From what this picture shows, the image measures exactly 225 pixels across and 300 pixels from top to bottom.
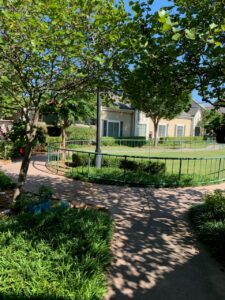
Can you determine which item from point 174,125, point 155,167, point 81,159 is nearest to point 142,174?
point 155,167

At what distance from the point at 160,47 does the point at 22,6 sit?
2446 millimetres

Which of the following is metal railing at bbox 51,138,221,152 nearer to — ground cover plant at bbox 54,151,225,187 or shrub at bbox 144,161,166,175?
ground cover plant at bbox 54,151,225,187

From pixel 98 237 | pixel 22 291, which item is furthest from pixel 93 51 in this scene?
pixel 22 291

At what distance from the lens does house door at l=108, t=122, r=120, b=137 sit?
29.5 metres

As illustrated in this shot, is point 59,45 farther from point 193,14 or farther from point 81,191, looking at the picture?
point 81,191

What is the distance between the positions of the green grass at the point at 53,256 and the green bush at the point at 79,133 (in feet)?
65.8

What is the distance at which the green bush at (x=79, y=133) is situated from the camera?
82.1 ft

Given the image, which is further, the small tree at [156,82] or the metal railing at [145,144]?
the metal railing at [145,144]

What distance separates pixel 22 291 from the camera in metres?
3.19

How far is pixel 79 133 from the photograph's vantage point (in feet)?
84.1

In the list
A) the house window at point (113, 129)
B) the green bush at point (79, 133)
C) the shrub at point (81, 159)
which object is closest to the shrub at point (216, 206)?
the shrub at point (81, 159)

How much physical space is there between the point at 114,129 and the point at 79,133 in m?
5.71

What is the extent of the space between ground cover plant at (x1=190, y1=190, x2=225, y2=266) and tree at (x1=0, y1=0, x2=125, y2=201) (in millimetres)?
3815

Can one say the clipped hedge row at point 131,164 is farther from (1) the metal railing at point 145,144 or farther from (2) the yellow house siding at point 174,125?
(2) the yellow house siding at point 174,125
